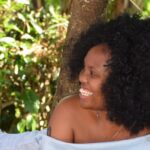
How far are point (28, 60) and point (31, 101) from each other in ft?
1.31

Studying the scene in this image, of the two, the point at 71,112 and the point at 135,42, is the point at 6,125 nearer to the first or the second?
the point at 71,112

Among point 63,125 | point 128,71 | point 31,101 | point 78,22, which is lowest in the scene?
point 31,101

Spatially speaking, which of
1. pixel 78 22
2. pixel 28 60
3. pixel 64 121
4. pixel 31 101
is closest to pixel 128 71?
pixel 64 121

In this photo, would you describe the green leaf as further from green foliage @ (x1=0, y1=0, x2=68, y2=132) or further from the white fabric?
the white fabric

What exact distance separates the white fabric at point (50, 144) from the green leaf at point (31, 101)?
1864 millimetres

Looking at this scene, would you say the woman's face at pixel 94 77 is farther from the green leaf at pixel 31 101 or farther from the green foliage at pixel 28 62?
the green leaf at pixel 31 101

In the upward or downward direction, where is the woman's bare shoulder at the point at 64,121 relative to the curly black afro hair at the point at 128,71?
downward

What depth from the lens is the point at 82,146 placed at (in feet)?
8.09

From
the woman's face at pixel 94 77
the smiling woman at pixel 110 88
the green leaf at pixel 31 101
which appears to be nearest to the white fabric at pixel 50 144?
the smiling woman at pixel 110 88

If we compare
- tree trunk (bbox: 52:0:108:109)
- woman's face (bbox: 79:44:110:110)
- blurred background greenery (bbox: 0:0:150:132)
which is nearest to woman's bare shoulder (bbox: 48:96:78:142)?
woman's face (bbox: 79:44:110:110)

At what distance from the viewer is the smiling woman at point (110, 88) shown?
91.3 inches

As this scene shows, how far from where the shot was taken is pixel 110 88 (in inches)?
91.8

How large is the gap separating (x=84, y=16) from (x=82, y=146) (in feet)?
3.04

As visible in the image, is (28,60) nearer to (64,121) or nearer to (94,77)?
(64,121)
